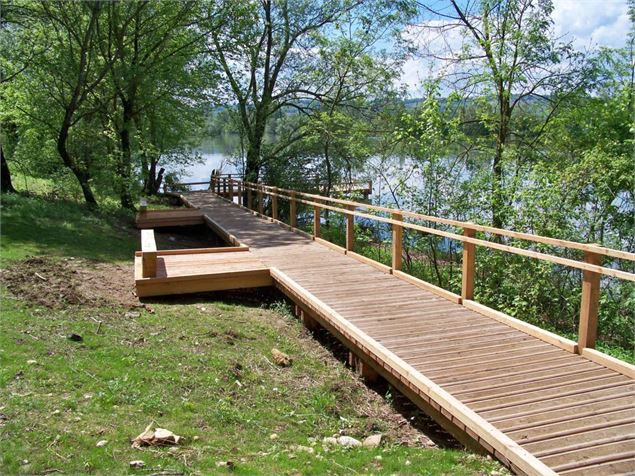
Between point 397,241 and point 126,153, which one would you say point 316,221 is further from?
point 126,153

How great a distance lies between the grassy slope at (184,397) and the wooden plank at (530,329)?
1.54m

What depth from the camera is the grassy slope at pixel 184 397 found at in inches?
133

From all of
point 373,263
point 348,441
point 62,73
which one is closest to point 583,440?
point 348,441

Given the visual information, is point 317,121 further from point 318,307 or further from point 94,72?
point 318,307

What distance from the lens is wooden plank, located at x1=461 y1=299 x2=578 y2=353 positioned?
15.7 feet

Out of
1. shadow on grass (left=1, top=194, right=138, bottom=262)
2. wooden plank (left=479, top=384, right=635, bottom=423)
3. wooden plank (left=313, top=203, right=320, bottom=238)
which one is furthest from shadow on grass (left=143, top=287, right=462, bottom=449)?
shadow on grass (left=1, top=194, right=138, bottom=262)

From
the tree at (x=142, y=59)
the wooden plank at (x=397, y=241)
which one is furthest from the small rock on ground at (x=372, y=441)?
the tree at (x=142, y=59)

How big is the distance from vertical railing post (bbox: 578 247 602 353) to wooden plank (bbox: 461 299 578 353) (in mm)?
134

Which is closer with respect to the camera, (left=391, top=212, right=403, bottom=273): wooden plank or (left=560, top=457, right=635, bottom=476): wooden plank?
(left=560, top=457, right=635, bottom=476): wooden plank

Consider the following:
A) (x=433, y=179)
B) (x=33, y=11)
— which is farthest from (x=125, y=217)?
(x=433, y=179)

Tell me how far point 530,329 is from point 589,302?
0.87m

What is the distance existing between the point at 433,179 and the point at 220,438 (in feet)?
25.1

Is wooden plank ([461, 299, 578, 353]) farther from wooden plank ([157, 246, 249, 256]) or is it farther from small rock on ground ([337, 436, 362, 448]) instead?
wooden plank ([157, 246, 249, 256])

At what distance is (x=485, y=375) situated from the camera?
14.0 ft
